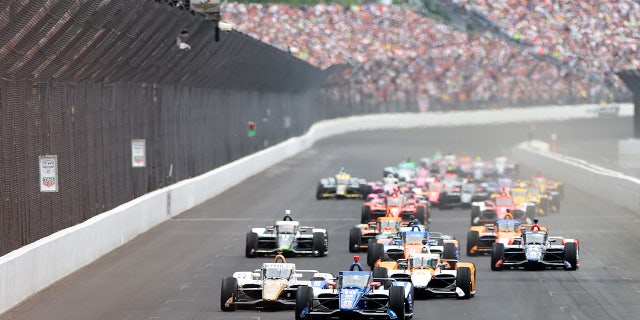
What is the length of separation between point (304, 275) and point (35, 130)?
20.7 ft

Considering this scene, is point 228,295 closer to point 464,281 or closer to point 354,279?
point 354,279

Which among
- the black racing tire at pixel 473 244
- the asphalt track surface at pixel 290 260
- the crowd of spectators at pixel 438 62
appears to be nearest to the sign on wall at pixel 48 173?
the asphalt track surface at pixel 290 260

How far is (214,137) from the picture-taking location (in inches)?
2260

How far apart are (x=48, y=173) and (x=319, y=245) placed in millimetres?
7618

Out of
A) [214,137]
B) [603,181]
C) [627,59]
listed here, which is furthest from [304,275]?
[627,59]

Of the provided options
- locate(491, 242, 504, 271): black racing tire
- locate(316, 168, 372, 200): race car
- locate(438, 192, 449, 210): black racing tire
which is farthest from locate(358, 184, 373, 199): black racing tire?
locate(491, 242, 504, 271): black racing tire

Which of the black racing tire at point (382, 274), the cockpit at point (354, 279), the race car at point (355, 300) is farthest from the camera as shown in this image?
the black racing tire at point (382, 274)

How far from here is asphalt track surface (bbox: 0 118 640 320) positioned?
74.6 feet

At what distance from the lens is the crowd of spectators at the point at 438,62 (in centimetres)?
11088

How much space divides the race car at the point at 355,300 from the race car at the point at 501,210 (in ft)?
56.7

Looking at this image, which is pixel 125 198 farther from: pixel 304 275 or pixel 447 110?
pixel 447 110

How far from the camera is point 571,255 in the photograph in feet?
94.0

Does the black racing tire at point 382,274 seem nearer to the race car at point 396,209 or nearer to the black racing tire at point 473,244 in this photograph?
the black racing tire at point 473,244

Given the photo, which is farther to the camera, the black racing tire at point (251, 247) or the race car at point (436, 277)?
the black racing tire at point (251, 247)
